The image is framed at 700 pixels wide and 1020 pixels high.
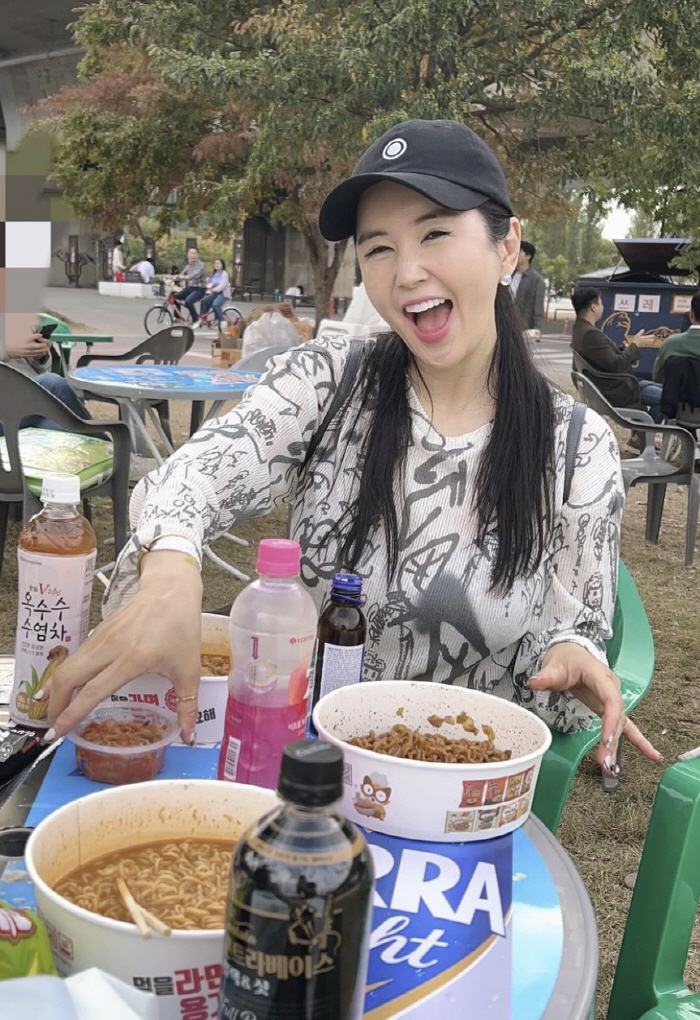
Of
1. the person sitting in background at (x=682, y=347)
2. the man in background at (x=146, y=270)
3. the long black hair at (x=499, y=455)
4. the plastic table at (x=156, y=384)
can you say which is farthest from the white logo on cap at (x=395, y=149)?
the man in background at (x=146, y=270)

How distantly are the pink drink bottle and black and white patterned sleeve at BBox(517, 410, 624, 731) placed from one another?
664 mm

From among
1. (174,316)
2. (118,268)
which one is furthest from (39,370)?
(118,268)

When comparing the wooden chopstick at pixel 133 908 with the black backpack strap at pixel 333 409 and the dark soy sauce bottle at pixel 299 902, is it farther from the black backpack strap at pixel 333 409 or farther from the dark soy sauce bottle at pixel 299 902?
the black backpack strap at pixel 333 409

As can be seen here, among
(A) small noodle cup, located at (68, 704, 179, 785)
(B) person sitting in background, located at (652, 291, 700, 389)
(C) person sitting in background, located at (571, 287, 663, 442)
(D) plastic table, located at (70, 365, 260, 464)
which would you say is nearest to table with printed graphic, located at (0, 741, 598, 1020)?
(A) small noodle cup, located at (68, 704, 179, 785)

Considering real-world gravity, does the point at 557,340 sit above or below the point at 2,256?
below

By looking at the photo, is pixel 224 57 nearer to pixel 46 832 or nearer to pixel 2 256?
pixel 2 256

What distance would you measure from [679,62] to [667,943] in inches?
417

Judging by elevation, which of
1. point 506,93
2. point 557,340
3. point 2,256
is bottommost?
point 557,340

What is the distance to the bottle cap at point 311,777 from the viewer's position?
624 millimetres

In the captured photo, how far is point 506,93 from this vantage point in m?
10.9

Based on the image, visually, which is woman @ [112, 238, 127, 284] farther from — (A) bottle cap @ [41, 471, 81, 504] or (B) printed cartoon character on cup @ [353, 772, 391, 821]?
(B) printed cartoon character on cup @ [353, 772, 391, 821]

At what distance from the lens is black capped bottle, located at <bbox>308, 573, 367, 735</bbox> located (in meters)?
1.32

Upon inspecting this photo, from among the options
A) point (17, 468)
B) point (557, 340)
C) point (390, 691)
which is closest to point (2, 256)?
point (390, 691)

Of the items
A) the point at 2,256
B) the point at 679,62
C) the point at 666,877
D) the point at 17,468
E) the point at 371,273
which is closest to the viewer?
the point at 666,877
